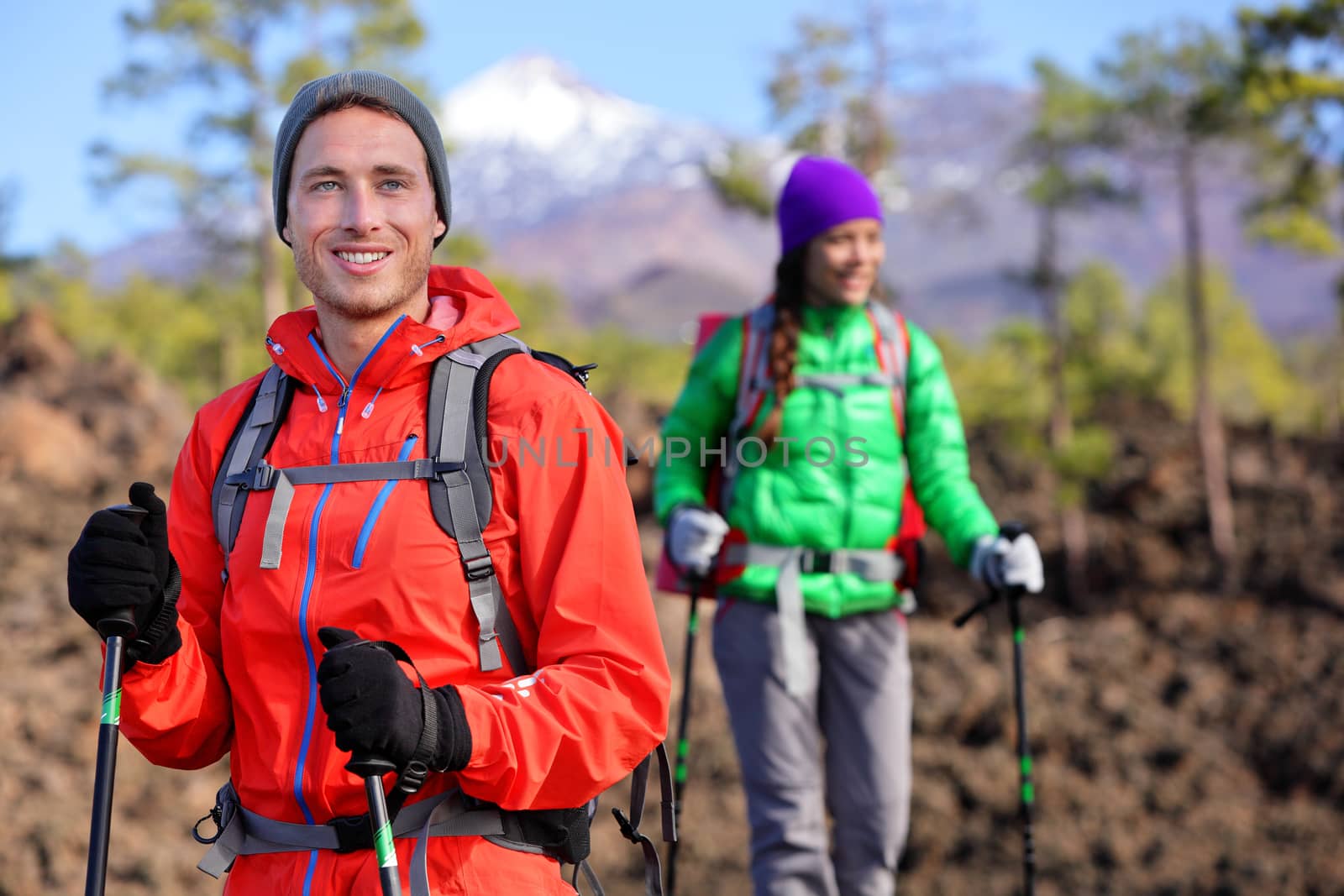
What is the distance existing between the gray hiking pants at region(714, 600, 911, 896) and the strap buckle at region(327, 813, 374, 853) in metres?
2.21

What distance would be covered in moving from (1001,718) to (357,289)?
30.1 ft

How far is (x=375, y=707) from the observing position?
1.73 metres

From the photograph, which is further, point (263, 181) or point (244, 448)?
point (263, 181)

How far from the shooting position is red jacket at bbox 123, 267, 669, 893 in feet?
6.41

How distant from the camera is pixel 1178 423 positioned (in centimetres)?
2214

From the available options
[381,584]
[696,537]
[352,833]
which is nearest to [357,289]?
[381,584]

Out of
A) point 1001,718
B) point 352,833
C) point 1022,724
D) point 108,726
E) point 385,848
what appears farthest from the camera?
point 1001,718

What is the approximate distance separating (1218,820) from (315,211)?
29.7ft

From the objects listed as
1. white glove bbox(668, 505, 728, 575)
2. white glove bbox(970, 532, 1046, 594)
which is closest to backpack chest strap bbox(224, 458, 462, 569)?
white glove bbox(668, 505, 728, 575)

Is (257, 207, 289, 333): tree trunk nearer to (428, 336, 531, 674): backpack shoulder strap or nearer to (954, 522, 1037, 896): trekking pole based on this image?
(954, 522, 1037, 896): trekking pole

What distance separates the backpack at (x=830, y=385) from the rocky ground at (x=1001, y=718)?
4.33 meters

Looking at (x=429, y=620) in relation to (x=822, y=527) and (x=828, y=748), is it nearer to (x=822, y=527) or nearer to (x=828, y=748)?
(x=822, y=527)

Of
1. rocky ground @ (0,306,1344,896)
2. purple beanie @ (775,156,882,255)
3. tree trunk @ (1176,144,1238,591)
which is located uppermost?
tree trunk @ (1176,144,1238,591)

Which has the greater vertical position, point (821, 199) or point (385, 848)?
point (821, 199)
